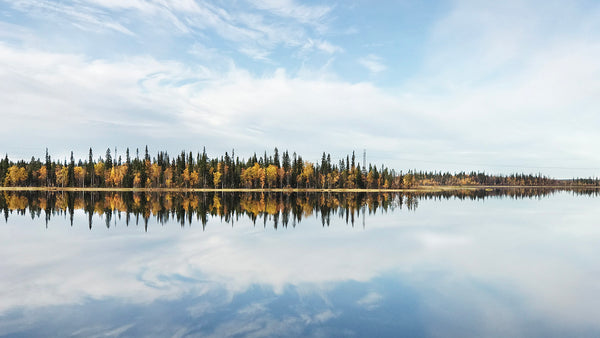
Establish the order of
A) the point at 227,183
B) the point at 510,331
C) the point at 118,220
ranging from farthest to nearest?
1. the point at 227,183
2. the point at 118,220
3. the point at 510,331

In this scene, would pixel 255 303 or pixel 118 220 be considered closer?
pixel 255 303

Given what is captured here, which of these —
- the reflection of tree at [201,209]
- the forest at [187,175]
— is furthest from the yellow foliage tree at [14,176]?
the reflection of tree at [201,209]

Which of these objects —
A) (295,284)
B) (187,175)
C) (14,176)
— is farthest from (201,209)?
(14,176)

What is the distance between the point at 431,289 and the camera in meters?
16.9

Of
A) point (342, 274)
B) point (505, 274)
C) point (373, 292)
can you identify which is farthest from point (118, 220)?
point (505, 274)

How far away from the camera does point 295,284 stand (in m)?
17.5

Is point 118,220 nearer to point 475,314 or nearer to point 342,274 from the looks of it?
point 342,274

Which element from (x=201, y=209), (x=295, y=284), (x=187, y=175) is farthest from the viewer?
(x=187, y=175)

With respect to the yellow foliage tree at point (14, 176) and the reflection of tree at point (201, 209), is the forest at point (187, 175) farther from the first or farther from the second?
the reflection of tree at point (201, 209)

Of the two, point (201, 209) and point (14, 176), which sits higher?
point (14, 176)

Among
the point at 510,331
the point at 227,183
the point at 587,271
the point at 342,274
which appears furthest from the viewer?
the point at 227,183

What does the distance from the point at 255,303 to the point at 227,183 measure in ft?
544

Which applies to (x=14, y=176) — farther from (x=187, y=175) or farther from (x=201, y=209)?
(x=201, y=209)

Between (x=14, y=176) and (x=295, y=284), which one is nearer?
(x=295, y=284)
